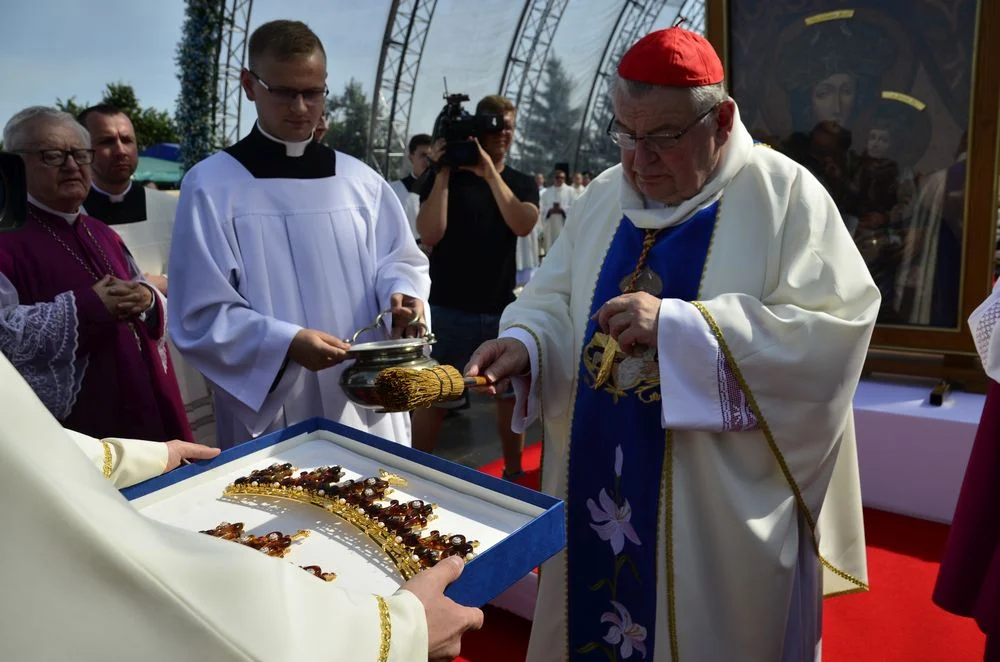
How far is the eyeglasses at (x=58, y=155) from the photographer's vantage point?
2.77m

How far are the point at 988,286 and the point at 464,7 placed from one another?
52.1 feet

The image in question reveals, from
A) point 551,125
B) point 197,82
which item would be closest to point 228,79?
point 197,82

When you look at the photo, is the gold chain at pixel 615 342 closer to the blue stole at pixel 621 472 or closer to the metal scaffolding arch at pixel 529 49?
the blue stole at pixel 621 472

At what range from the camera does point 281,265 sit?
2.82 m

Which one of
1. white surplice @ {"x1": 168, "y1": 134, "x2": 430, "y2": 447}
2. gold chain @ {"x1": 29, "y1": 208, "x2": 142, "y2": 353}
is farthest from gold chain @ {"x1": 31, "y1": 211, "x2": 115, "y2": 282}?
white surplice @ {"x1": 168, "y1": 134, "x2": 430, "y2": 447}

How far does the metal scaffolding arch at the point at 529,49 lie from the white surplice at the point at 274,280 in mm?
17478

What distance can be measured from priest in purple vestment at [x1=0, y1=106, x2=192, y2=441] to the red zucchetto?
1.92 metres

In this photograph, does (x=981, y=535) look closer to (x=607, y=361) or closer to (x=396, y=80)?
(x=607, y=361)

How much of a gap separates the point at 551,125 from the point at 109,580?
23073mm

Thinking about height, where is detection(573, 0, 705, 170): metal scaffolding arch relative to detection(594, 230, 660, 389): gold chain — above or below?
above

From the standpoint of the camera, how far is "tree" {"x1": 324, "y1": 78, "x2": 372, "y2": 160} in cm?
1675

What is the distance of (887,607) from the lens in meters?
3.26

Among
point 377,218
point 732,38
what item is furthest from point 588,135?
point 377,218

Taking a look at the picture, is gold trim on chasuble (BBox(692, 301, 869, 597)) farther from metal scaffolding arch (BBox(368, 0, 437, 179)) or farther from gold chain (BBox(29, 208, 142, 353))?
metal scaffolding arch (BBox(368, 0, 437, 179))
